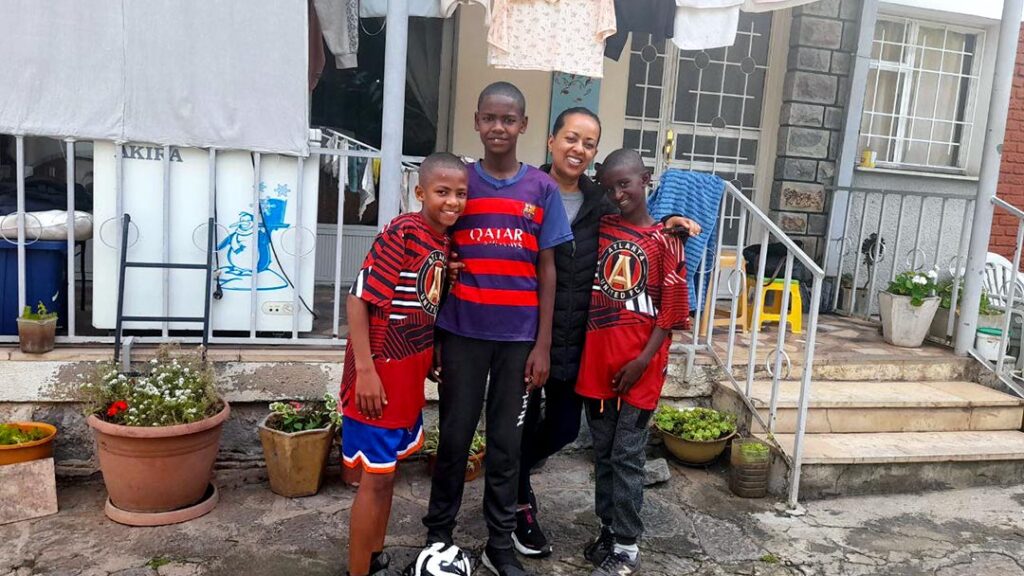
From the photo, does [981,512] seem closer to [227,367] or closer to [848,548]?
[848,548]

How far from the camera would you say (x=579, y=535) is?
11.0 feet

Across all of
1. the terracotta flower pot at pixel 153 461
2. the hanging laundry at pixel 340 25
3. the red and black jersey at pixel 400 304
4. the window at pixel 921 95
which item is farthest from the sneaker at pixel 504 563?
the window at pixel 921 95

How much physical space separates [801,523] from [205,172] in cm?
338

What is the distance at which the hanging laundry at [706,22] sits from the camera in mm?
4512

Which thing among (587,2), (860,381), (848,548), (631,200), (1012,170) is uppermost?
(587,2)

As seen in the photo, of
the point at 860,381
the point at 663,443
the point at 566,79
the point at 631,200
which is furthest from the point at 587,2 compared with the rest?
the point at 860,381

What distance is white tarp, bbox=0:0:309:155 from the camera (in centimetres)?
351

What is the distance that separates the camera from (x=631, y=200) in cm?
282

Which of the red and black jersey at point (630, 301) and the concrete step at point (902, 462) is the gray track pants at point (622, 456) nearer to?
the red and black jersey at point (630, 301)

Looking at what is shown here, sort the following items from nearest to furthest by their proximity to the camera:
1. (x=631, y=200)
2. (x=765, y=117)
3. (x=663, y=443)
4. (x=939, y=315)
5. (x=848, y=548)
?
(x=631, y=200) < (x=848, y=548) < (x=663, y=443) < (x=939, y=315) < (x=765, y=117)

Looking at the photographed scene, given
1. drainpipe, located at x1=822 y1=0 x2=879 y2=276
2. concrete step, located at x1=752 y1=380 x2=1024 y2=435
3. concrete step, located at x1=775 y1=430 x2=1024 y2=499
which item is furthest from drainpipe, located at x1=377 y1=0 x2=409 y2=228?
drainpipe, located at x1=822 y1=0 x2=879 y2=276

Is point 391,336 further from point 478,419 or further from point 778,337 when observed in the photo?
point 778,337

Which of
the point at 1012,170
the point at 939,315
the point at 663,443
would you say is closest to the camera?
the point at 663,443

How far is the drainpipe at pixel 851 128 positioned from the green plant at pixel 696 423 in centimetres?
290
